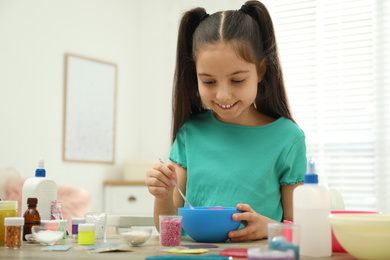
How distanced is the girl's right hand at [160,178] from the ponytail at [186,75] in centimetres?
37

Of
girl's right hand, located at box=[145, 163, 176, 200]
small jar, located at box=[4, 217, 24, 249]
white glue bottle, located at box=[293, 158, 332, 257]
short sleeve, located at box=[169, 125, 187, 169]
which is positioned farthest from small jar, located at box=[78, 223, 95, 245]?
short sleeve, located at box=[169, 125, 187, 169]

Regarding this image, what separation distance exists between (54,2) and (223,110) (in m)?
2.72

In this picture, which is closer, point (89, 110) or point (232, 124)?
point (232, 124)

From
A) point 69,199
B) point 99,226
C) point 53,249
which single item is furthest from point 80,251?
point 69,199

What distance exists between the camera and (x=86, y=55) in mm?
3982

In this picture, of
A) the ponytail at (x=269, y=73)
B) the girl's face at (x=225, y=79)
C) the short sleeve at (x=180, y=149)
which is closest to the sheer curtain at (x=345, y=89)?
the ponytail at (x=269, y=73)

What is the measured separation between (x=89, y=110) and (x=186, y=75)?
2474mm

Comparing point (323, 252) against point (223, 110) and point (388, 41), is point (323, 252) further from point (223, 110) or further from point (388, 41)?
point (388, 41)

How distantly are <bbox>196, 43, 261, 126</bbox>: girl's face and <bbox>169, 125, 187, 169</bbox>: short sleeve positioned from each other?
239 millimetres

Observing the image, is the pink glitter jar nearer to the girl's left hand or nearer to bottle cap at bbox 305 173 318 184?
the girl's left hand

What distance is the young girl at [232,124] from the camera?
4.57 feet

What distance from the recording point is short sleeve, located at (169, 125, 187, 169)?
1.62 meters

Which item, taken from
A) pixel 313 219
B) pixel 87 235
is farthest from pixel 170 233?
pixel 313 219

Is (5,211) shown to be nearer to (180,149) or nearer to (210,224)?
(210,224)
